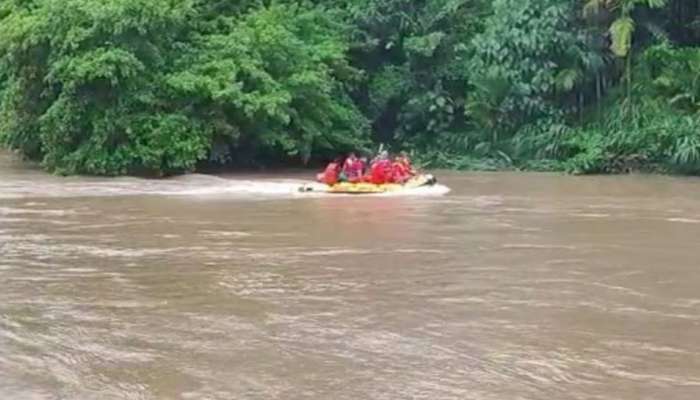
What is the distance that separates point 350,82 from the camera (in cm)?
2644

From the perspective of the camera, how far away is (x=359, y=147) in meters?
25.5

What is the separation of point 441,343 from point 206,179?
47.8 feet

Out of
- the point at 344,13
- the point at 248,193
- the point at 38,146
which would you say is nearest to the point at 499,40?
the point at 344,13

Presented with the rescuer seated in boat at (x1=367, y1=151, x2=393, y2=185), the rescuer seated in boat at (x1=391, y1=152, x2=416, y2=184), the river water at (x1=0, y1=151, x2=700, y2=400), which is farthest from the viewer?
the rescuer seated in boat at (x1=391, y1=152, x2=416, y2=184)

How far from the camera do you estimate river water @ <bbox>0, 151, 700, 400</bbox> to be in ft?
22.6

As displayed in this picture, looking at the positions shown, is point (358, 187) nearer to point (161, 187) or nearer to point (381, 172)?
point (381, 172)

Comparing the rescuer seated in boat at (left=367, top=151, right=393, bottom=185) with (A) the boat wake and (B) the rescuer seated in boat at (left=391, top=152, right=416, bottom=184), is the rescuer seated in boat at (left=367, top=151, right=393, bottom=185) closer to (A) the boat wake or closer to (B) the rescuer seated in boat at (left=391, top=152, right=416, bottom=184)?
(B) the rescuer seated in boat at (left=391, top=152, right=416, bottom=184)

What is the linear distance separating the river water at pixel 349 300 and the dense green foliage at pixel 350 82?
5.29m

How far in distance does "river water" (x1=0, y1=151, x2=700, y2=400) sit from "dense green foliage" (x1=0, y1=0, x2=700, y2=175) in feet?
17.4

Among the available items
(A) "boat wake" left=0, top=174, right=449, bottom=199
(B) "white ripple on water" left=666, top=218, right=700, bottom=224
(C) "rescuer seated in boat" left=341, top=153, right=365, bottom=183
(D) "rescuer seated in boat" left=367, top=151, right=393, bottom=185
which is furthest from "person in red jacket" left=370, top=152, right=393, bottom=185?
(B) "white ripple on water" left=666, top=218, right=700, bottom=224

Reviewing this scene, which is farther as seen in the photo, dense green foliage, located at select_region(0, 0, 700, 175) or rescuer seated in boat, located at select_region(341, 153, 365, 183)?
dense green foliage, located at select_region(0, 0, 700, 175)

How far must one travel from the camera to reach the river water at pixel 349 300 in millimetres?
6895

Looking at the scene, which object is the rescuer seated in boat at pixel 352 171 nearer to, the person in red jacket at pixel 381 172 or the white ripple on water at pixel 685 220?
the person in red jacket at pixel 381 172

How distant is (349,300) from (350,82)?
17361 mm
